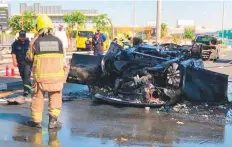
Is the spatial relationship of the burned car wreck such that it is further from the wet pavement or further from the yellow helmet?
the yellow helmet

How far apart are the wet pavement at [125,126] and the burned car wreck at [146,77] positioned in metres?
0.28

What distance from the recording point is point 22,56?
10.2 metres

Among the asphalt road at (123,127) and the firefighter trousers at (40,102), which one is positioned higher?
the firefighter trousers at (40,102)

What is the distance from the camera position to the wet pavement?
20.3 feet

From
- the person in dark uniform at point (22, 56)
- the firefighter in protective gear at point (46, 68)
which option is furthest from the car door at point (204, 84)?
the person in dark uniform at point (22, 56)

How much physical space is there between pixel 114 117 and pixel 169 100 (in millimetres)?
1490

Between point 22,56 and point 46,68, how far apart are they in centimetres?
383

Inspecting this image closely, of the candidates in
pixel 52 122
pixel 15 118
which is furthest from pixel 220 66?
pixel 52 122

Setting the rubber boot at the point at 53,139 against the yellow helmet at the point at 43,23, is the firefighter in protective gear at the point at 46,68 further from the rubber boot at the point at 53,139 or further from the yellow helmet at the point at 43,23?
the rubber boot at the point at 53,139

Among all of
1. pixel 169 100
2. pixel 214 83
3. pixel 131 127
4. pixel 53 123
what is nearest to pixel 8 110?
pixel 53 123

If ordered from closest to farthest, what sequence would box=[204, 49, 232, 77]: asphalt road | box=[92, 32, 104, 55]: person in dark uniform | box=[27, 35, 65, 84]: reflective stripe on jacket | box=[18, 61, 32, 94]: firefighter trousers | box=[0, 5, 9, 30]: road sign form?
box=[27, 35, 65, 84]: reflective stripe on jacket < box=[18, 61, 32, 94]: firefighter trousers < box=[92, 32, 104, 55]: person in dark uniform < box=[204, 49, 232, 77]: asphalt road < box=[0, 5, 9, 30]: road sign

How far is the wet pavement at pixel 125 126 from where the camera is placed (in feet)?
20.3

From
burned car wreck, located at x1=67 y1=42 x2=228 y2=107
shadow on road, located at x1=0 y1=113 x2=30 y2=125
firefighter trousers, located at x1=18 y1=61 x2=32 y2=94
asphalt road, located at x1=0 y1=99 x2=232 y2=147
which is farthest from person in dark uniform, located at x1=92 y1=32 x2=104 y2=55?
shadow on road, located at x1=0 y1=113 x2=30 y2=125

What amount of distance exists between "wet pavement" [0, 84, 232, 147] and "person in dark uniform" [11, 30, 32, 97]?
1.41 meters
